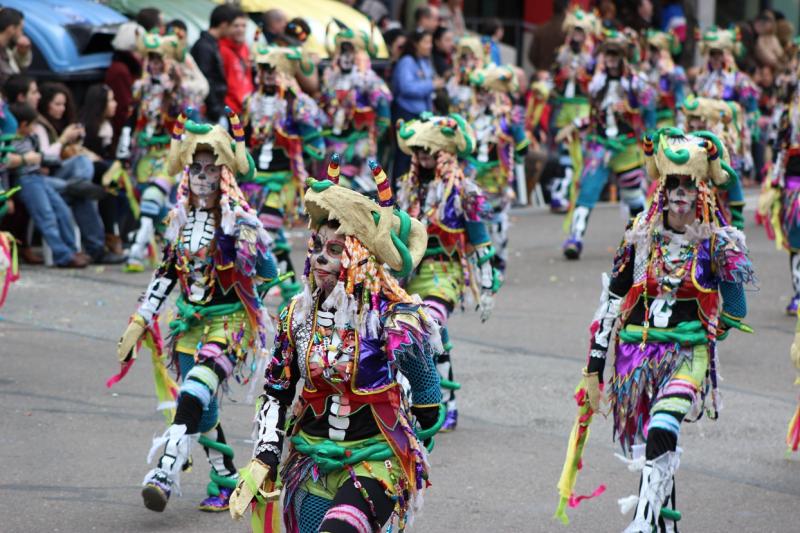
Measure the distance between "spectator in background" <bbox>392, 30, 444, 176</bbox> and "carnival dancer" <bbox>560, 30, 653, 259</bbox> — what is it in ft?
7.50

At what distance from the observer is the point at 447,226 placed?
8.49 meters

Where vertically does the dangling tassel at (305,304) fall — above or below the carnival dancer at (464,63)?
above

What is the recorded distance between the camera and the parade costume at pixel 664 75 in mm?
17938

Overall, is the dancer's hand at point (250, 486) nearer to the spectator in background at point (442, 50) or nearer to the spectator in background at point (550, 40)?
the spectator in background at point (442, 50)

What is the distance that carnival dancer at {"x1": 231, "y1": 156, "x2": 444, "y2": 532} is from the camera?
16.8 feet

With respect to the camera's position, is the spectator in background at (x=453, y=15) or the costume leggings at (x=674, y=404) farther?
the spectator in background at (x=453, y=15)

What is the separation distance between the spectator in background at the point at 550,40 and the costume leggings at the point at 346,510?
14.7m

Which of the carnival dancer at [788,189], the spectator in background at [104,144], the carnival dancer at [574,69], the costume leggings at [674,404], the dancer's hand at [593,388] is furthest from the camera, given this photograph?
the carnival dancer at [574,69]

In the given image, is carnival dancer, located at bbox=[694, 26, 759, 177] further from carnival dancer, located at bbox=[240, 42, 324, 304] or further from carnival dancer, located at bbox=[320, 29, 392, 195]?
carnival dancer, located at bbox=[240, 42, 324, 304]

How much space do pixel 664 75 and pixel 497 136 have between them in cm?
614

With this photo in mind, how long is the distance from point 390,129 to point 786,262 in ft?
15.6

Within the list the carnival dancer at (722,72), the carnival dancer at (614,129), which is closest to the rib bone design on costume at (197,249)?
the carnival dancer at (614,129)

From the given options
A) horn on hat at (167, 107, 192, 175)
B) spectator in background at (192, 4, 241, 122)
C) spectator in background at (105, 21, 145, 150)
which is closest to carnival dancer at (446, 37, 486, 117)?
spectator in background at (192, 4, 241, 122)

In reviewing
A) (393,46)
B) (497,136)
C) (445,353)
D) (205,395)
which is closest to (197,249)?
(205,395)
